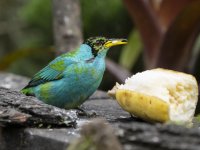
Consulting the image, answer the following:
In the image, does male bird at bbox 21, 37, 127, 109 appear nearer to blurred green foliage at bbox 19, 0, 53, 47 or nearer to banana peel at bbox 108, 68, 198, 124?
banana peel at bbox 108, 68, 198, 124

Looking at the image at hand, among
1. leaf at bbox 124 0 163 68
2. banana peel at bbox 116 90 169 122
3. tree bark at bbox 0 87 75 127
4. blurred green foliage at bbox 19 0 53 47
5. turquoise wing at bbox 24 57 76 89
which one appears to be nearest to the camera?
tree bark at bbox 0 87 75 127

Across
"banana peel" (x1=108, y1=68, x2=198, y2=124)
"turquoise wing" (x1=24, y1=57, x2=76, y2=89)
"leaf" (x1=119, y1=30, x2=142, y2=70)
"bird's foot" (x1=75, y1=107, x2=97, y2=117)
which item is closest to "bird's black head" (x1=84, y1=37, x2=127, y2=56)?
"turquoise wing" (x1=24, y1=57, x2=76, y2=89)

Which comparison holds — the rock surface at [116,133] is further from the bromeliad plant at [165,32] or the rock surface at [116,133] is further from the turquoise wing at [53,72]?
the bromeliad plant at [165,32]

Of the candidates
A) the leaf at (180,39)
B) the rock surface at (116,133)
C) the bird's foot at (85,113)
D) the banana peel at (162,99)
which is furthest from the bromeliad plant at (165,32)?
the banana peel at (162,99)

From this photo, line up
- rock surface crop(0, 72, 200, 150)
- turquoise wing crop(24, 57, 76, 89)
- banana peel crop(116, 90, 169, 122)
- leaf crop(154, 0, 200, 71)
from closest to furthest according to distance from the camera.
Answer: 1. rock surface crop(0, 72, 200, 150)
2. banana peel crop(116, 90, 169, 122)
3. turquoise wing crop(24, 57, 76, 89)
4. leaf crop(154, 0, 200, 71)

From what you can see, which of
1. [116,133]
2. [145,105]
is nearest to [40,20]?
[145,105]

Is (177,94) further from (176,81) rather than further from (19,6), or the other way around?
(19,6)
